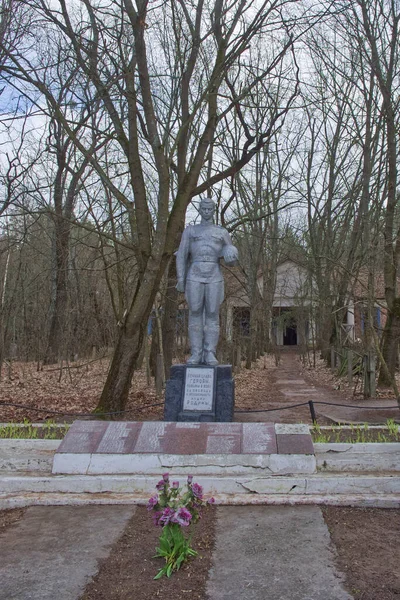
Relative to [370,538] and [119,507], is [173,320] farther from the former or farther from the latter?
[370,538]

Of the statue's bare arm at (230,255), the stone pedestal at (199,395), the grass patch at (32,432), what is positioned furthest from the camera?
the statue's bare arm at (230,255)

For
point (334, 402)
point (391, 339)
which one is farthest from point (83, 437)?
point (391, 339)

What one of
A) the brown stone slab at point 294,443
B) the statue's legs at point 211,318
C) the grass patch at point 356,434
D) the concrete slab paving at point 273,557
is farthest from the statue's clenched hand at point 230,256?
the concrete slab paving at point 273,557

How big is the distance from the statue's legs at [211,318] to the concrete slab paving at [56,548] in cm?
294

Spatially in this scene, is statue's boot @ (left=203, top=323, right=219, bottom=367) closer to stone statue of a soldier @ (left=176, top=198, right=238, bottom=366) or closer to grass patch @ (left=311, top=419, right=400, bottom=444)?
stone statue of a soldier @ (left=176, top=198, right=238, bottom=366)

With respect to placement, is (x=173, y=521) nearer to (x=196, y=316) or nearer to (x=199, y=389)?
(x=199, y=389)

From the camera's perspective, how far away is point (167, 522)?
3.66 meters

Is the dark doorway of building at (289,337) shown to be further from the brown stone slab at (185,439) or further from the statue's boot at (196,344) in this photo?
the brown stone slab at (185,439)

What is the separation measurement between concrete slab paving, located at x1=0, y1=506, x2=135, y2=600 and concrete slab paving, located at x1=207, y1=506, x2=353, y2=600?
901 mm

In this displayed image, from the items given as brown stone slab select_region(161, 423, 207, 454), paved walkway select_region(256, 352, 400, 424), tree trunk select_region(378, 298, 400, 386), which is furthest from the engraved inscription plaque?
tree trunk select_region(378, 298, 400, 386)

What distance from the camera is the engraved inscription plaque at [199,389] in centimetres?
738

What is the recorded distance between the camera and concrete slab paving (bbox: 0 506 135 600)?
354cm

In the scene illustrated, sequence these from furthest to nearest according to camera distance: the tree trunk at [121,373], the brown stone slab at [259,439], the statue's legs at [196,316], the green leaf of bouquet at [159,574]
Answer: the tree trunk at [121,373]
the statue's legs at [196,316]
the brown stone slab at [259,439]
the green leaf of bouquet at [159,574]

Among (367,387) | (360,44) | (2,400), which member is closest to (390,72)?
(360,44)
